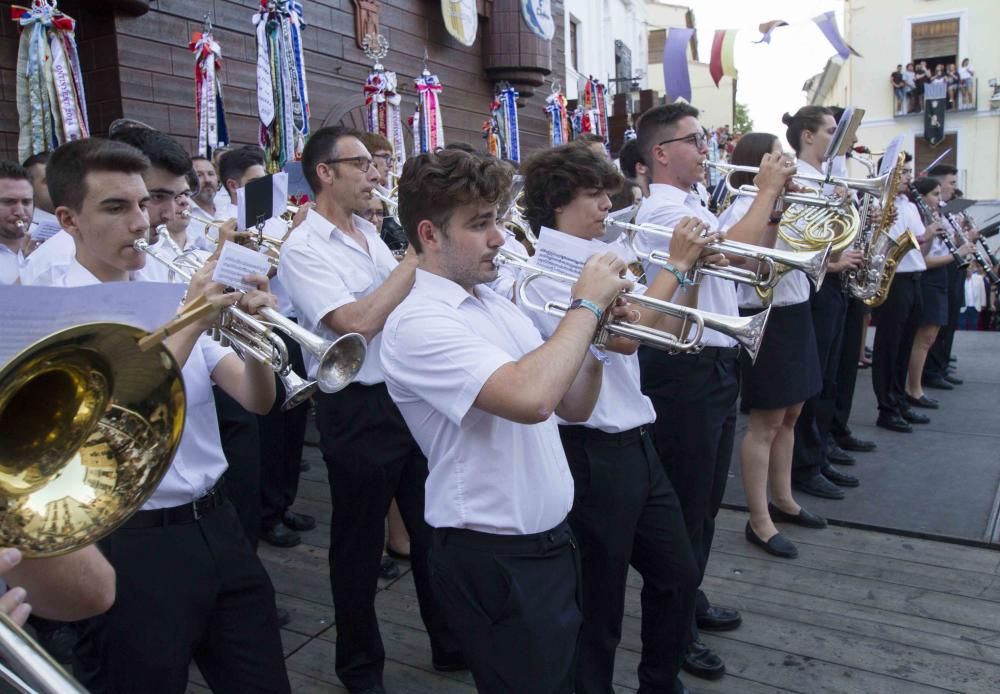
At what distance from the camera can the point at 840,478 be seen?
5086 mm

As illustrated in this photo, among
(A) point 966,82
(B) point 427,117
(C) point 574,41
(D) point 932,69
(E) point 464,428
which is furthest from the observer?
(D) point 932,69

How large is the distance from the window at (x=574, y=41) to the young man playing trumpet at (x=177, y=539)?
1997cm

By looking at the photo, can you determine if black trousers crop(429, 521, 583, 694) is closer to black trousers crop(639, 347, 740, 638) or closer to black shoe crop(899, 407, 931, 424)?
black trousers crop(639, 347, 740, 638)

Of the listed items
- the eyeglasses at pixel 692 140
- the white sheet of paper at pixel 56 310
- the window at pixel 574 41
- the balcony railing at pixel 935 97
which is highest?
the window at pixel 574 41

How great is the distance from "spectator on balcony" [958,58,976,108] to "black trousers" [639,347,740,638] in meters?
29.1

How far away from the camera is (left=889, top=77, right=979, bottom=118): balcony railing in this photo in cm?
2723

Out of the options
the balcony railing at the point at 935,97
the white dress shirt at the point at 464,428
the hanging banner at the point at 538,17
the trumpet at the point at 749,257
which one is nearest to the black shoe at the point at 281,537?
the trumpet at the point at 749,257

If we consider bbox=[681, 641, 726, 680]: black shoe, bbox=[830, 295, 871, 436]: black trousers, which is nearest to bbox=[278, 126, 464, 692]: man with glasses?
bbox=[681, 641, 726, 680]: black shoe

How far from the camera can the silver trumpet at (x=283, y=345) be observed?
7.29 feet

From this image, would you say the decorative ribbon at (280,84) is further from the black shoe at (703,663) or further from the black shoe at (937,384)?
the black shoe at (937,384)

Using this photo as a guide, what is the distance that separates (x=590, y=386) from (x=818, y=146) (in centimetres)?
293

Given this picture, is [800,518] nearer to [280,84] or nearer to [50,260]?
[50,260]

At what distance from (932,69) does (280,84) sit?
28.7 m

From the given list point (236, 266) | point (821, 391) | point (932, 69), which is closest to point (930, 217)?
point (821, 391)
